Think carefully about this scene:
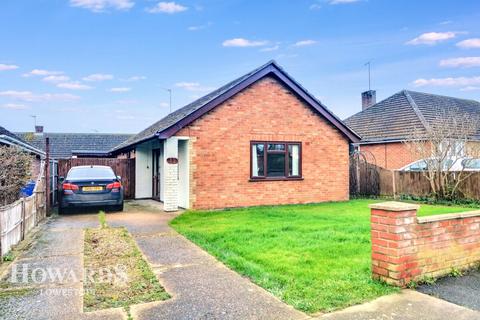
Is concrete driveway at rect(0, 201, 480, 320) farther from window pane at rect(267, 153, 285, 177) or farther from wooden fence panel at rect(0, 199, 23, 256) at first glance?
window pane at rect(267, 153, 285, 177)

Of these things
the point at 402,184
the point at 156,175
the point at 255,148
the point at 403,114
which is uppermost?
the point at 403,114

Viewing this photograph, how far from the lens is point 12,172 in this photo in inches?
355

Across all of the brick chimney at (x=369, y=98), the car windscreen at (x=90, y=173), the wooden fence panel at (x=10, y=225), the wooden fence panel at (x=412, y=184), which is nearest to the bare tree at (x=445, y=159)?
the wooden fence panel at (x=412, y=184)

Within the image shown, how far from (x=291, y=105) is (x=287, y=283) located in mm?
10186

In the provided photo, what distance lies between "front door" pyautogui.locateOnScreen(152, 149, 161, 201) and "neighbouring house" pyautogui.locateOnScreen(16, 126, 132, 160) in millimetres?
16836

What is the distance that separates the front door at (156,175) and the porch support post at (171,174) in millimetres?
3914

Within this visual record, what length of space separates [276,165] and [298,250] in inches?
298

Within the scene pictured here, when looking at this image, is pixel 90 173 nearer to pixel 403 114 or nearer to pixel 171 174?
pixel 171 174

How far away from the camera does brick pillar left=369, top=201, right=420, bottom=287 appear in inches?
176

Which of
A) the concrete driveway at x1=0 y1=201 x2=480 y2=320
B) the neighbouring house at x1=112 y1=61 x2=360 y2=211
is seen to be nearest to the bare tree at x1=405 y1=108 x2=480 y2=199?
the neighbouring house at x1=112 y1=61 x2=360 y2=211

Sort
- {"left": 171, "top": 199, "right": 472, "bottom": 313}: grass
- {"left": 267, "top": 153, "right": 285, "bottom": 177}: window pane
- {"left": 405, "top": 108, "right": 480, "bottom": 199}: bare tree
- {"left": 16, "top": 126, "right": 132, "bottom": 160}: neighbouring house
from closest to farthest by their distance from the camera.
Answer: {"left": 171, "top": 199, "right": 472, "bottom": 313}: grass
{"left": 267, "top": 153, "right": 285, "bottom": 177}: window pane
{"left": 405, "top": 108, "right": 480, "bottom": 199}: bare tree
{"left": 16, "top": 126, "right": 132, "bottom": 160}: neighbouring house

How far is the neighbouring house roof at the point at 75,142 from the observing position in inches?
1289

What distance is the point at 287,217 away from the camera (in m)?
10.3

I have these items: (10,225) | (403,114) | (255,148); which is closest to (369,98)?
(403,114)
